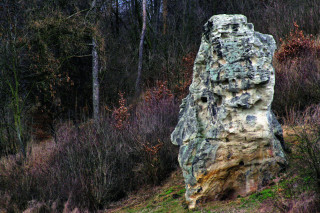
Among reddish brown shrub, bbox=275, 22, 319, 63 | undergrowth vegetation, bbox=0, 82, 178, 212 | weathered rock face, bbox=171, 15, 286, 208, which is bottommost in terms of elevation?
undergrowth vegetation, bbox=0, 82, 178, 212

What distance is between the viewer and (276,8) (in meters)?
11.2

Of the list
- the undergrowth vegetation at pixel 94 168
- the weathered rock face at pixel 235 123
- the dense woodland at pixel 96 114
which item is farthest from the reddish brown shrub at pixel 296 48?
the weathered rock face at pixel 235 123

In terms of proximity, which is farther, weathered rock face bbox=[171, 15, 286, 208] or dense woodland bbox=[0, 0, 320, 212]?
dense woodland bbox=[0, 0, 320, 212]

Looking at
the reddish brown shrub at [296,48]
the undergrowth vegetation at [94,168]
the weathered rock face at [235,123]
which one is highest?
the reddish brown shrub at [296,48]

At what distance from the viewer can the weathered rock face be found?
324cm

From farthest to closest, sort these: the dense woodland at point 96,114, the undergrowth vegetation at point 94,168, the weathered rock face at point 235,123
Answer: the dense woodland at point 96,114
the undergrowth vegetation at point 94,168
the weathered rock face at point 235,123

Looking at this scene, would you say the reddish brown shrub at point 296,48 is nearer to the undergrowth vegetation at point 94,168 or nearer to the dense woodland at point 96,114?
the dense woodland at point 96,114

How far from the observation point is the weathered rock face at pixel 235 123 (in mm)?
3242

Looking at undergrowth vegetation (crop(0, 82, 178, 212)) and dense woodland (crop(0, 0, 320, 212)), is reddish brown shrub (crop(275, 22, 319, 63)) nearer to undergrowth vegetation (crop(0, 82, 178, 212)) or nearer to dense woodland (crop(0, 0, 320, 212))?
dense woodland (crop(0, 0, 320, 212))

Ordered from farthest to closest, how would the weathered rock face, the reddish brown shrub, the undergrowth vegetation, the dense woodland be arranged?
the reddish brown shrub < the dense woodland < the undergrowth vegetation < the weathered rock face

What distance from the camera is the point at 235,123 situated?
3.25 meters

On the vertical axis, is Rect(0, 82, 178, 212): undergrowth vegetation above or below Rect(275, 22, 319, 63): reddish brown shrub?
below

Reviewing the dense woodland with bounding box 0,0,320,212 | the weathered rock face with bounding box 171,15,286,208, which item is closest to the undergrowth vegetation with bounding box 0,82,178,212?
the dense woodland with bounding box 0,0,320,212

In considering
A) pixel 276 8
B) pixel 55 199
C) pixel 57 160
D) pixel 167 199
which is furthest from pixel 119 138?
pixel 276 8
